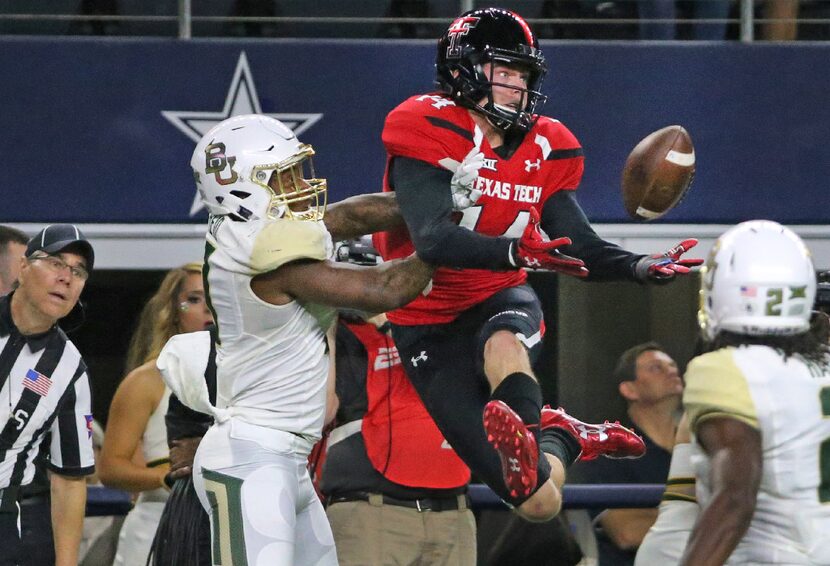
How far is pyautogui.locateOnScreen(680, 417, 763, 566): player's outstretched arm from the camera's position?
2.75m

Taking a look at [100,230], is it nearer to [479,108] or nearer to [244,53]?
[244,53]

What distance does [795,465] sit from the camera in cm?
285

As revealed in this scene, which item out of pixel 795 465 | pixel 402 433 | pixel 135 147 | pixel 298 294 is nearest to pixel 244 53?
pixel 135 147

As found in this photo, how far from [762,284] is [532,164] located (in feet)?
4.77

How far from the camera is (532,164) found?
13.9ft

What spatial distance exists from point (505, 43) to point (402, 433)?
1364 mm

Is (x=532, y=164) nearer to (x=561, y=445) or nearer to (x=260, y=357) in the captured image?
(x=561, y=445)

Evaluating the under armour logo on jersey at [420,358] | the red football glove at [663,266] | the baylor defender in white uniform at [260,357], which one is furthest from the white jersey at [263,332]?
the red football glove at [663,266]

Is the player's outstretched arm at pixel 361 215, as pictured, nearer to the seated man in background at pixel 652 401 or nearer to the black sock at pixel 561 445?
the black sock at pixel 561 445

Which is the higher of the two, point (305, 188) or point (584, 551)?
point (305, 188)

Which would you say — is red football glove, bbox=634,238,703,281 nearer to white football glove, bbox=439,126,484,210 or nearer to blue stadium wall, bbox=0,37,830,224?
white football glove, bbox=439,126,484,210

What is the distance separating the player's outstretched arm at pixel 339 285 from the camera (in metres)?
3.63

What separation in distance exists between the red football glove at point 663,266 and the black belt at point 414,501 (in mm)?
1292

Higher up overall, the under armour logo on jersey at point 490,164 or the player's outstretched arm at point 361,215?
the under armour logo on jersey at point 490,164
